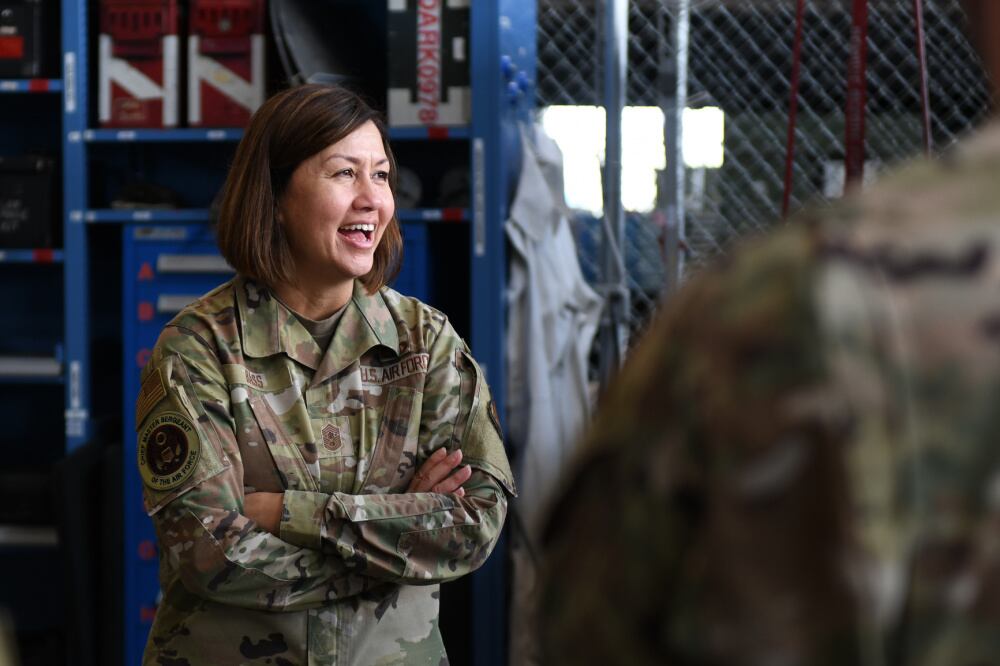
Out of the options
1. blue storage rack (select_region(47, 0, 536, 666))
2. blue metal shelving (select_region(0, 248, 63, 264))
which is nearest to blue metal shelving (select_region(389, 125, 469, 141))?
blue storage rack (select_region(47, 0, 536, 666))

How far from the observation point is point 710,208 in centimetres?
541

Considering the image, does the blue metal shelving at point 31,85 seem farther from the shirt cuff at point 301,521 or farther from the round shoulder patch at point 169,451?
the shirt cuff at point 301,521

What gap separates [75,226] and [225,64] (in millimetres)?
740

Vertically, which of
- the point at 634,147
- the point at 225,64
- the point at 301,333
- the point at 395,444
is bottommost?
the point at 395,444

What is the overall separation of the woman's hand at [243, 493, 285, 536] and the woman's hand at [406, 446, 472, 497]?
249 mm

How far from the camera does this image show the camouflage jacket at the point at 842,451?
50 cm

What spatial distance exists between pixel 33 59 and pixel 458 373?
Result: 2430mm

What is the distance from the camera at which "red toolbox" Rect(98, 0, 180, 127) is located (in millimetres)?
3723

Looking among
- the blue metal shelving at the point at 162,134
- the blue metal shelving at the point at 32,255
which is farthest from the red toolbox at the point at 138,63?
the blue metal shelving at the point at 32,255

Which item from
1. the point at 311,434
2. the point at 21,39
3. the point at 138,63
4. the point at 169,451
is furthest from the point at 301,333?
the point at 21,39

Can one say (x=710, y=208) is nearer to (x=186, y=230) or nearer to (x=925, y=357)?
(x=186, y=230)

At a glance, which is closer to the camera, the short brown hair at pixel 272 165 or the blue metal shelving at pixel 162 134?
the short brown hair at pixel 272 165

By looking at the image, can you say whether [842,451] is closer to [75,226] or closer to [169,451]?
[169,451]

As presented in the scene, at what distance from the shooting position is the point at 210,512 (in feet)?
6.04
